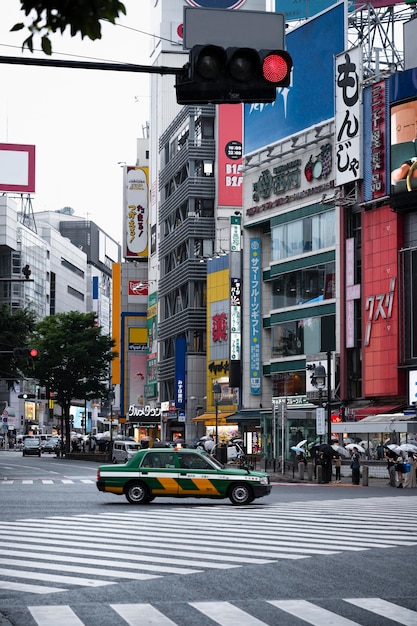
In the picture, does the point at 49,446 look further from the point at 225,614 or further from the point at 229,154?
the point at 225,614

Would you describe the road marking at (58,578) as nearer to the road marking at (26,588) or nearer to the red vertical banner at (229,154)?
the road marking at (26,588)

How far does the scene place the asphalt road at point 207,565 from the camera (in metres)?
11.8

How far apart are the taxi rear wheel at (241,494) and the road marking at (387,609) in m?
18.2

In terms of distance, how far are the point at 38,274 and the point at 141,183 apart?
57492 millimetres

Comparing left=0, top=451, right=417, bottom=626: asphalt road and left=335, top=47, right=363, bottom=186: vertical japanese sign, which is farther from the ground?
left=335, top=47, right=363, bottom=186: vertical japanese sign

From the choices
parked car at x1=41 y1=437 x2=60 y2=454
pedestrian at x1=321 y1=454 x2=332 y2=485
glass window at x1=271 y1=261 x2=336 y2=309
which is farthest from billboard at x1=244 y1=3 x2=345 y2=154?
parked car at x1=41 y1=437 x2=60 y2=454

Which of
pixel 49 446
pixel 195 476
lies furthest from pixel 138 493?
pixel 49 446

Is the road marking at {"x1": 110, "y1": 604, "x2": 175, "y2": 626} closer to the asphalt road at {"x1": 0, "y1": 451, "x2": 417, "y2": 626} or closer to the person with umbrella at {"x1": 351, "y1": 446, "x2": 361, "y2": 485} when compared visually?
the asphalt road at {"x1": 0, "y1": 451, "x2": 417, "y2": 626}

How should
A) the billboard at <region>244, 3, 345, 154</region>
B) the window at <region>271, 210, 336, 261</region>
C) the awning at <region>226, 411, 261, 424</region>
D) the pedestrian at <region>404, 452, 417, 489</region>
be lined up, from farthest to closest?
1. the awning at <region>226, 411, 261, 424</region>
2. the billboard at <region>244, 3, 345, 154</region>
3. the window at <region>271, 210, 336, 261</region>
4. the pedestrian at <region>404, 452, 417, 489</region>

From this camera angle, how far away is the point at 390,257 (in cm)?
6397

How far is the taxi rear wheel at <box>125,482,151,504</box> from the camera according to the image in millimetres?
30938

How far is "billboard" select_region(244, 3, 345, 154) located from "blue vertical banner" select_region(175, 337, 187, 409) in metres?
28.0

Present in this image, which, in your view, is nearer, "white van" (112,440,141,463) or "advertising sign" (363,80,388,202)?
"advertising sign" (363,80,388,202)

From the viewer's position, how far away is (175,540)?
66.2 ft
